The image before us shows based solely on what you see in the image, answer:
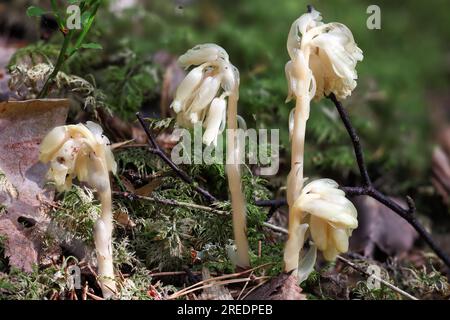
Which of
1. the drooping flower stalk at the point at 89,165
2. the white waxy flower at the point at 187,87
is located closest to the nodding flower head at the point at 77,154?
the drooping flower stalk at the point at 89,165

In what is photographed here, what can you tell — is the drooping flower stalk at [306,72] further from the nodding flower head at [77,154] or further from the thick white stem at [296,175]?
the nodding flower head at [77,154]

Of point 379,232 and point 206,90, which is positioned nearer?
point 206,90

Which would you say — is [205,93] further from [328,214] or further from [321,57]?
[328,214]

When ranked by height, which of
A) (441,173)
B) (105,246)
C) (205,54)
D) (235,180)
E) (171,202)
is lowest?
(441,173)

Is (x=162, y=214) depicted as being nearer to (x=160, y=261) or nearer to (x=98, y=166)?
(x=160, y=261)

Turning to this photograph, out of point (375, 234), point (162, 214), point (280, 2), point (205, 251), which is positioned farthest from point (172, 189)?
point (280, 2)

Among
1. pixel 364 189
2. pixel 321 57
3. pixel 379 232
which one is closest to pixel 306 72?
pixel 321 57

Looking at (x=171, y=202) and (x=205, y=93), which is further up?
(x=205, y=93)
